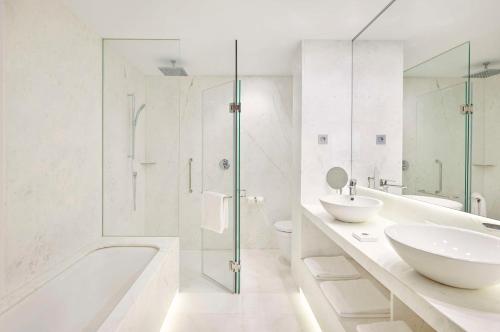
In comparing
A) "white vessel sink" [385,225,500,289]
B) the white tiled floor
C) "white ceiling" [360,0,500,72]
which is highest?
"white ceiling" [360,0,500,72]

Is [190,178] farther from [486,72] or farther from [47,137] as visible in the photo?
[486,72]

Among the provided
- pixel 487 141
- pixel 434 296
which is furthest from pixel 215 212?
pixel 487 141

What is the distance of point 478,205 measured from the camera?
1.22 meters

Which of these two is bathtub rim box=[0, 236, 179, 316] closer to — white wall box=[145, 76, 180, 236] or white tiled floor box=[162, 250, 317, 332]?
white wall box=[145, 76, 180, 236]

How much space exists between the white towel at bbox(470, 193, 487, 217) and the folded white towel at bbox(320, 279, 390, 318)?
2.29ft

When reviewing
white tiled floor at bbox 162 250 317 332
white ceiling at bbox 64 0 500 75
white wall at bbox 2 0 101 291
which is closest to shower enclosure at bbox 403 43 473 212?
white ceiling at bbox 64 0 500 75

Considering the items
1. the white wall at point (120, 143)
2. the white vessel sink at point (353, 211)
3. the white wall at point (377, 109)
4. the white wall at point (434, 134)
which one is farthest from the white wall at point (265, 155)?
the white wall at point (434, 134)

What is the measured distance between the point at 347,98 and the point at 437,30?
85 cm

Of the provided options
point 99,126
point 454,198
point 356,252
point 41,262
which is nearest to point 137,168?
point 99,126

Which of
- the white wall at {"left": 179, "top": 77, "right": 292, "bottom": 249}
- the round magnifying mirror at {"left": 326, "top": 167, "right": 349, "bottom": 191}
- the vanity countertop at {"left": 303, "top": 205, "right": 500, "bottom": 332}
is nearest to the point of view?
the vanity countertop at {"left": 303, "top": 205, "right": 500, "bottom": 332}

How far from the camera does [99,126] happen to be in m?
2.26

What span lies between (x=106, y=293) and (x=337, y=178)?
2.09 meters

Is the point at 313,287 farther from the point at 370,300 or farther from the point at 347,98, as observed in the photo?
the point at 347,98

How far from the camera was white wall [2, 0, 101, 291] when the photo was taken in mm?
1386
